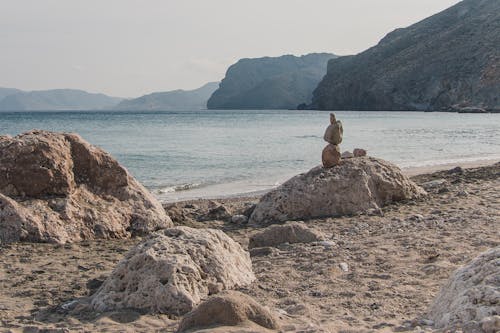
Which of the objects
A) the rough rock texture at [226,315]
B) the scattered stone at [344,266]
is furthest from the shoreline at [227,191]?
the rough rock texture at [226,315]

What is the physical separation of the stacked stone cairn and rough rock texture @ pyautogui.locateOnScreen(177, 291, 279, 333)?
5893 mm

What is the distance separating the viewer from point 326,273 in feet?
18.9

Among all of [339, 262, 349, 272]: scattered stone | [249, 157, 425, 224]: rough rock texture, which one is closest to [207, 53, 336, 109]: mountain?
[249, 157, 425, 224]: rough rock texture

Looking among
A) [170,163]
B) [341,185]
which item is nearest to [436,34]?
[170,163]

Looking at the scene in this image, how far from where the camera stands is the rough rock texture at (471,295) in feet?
12.1

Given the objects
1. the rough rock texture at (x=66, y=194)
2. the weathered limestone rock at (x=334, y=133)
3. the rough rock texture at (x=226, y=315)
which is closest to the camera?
the rough rock texture at (x=226, y=315)

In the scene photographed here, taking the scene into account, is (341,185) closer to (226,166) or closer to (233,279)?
(233,279)

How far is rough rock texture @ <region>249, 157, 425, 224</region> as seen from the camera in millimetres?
9398

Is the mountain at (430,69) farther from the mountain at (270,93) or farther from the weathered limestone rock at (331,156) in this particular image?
the weathered limestone rock at (331,156)

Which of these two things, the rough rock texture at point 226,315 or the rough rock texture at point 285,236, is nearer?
the rough rock texture at point 226,315

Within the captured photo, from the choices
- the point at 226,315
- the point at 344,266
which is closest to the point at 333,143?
the point at 344,266

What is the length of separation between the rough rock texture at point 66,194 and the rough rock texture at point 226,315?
385 centimetres

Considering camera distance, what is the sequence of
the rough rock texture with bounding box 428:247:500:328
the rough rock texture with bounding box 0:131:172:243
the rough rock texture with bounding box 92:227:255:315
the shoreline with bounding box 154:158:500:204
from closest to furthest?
the rough rock texture with bounding box 428:247:500:328, the rough rock texture with bounding box 92:227:255:315, the rough rock texture with bounding box 0:131:172:243, the shoreline with bounding box 154:158:500:204

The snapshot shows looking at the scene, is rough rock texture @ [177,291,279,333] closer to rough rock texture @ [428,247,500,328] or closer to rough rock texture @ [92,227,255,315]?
rough rock texture @ [92,227,255,315]
